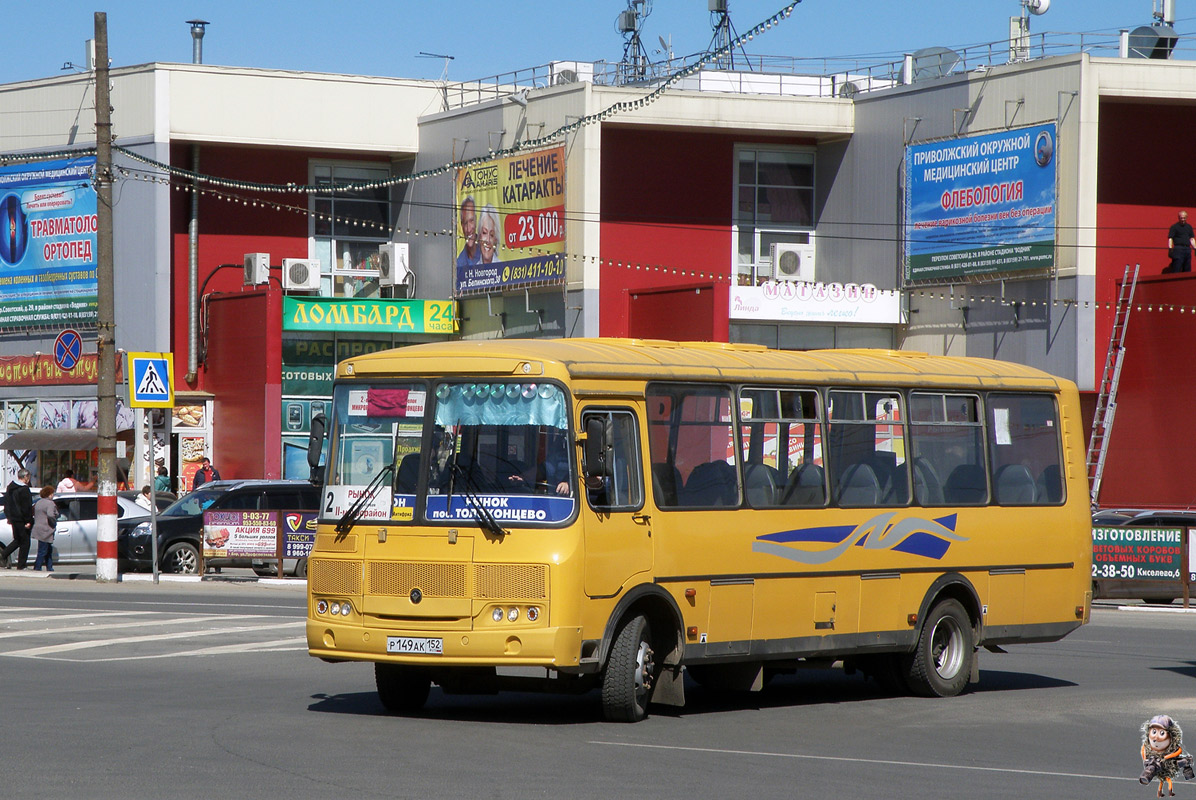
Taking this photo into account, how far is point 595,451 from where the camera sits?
1176 cm

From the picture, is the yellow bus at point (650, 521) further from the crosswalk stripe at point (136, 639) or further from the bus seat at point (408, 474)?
the crosswalk stripe at point (136, 639)

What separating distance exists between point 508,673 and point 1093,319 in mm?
26543

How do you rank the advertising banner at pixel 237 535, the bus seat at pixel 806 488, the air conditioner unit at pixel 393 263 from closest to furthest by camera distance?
the bus seat at pixel 806 488 < the advertising banner at pixel 237 535 < the air conditioner unit at pixel 393 263

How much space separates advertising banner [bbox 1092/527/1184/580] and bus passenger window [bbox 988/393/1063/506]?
10093 millimetres

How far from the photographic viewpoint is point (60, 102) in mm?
45125

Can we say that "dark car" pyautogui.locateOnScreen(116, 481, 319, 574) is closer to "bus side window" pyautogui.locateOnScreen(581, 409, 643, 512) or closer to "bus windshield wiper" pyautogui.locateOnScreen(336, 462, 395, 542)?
"bus windshield wiper" pyautogui.locateOnScreen(336, 462, 395, 542)

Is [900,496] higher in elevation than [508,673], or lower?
higher

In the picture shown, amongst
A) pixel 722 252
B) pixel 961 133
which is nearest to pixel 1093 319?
pixel 961 133

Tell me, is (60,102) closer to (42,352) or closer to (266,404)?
(42,352)

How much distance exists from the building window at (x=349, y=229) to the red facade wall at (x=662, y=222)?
7.82 metres

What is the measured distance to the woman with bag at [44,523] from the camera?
30156mm

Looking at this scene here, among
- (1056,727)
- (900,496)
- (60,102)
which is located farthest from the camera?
(60,102)

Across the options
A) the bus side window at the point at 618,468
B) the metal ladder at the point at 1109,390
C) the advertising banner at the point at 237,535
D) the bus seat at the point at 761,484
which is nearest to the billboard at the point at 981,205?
the metal ladder at the point at 1109,390

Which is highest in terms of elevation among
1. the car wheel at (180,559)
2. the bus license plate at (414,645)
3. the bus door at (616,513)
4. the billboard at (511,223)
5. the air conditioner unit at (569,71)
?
the air conditioner unit at (569,71)
